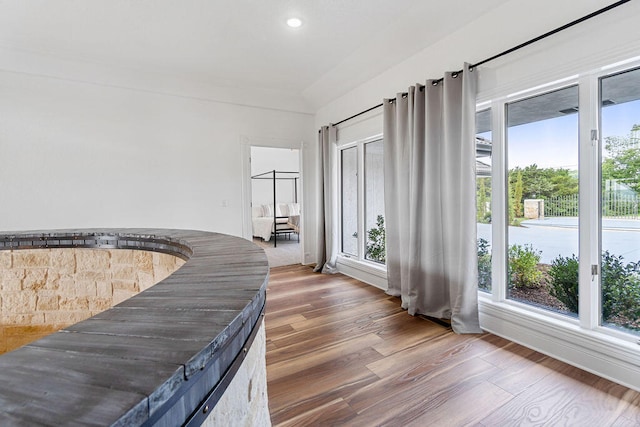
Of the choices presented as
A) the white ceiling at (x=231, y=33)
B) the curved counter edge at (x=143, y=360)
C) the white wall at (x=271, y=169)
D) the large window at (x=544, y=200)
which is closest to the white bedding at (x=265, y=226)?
the white wall at (x=271, y=169)

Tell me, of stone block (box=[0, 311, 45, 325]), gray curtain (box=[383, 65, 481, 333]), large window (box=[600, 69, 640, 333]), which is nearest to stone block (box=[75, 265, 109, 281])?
stone block (box=[0, 311, 45, 325])

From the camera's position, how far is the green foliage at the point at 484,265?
8.68 ft

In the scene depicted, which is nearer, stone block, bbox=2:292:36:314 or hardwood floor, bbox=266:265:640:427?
hardwood floor, bbox=266:265:640:427

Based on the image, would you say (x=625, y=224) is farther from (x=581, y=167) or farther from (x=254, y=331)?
(x=254, y=331)

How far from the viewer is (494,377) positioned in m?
1.92

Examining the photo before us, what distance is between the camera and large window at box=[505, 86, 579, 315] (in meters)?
2.15

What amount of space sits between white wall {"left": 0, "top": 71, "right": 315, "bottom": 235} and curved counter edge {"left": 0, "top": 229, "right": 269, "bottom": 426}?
355 cm

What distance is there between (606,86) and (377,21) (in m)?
1.81

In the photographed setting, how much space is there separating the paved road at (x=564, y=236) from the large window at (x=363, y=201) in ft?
4.84

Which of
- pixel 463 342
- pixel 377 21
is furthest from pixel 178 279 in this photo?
pixel 377 21

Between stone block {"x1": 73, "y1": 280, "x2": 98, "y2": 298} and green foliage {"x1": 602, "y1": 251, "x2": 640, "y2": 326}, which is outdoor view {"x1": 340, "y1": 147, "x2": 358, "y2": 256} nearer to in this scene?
green foliage {"x1": 602, "y1": 251, "x2": 640, "y2": 326}

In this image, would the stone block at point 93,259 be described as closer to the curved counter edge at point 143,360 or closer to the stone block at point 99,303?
the stone block at point 99,303

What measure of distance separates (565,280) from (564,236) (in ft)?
1.04

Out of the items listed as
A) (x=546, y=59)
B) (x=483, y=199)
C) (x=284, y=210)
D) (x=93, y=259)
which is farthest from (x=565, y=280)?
(x=284, y=210)
